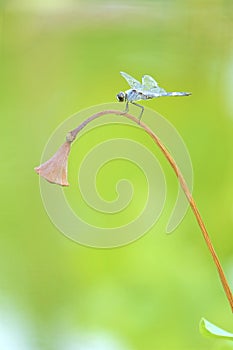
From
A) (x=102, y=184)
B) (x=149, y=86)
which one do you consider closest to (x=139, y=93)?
(x=149, y=86)

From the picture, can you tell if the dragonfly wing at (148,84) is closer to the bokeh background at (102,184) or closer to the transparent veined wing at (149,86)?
the transparent veined wing at (149,86)

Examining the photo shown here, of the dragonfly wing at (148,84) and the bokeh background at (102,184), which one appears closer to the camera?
the dragonfly wing at (148,84)

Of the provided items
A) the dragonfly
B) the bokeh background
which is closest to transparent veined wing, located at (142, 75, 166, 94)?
the dragonfly

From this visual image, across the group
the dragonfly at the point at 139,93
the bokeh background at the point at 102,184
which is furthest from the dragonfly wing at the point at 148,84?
the bokeh background at the point at 102,184

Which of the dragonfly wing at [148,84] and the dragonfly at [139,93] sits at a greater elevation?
the dragonfly wing at [148,84]

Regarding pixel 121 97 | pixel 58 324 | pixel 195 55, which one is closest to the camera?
pixel 121 97

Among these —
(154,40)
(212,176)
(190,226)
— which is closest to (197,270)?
(190,226)

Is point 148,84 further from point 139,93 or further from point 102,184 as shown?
point 102,184

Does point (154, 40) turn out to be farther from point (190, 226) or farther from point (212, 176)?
point (190, 226)
